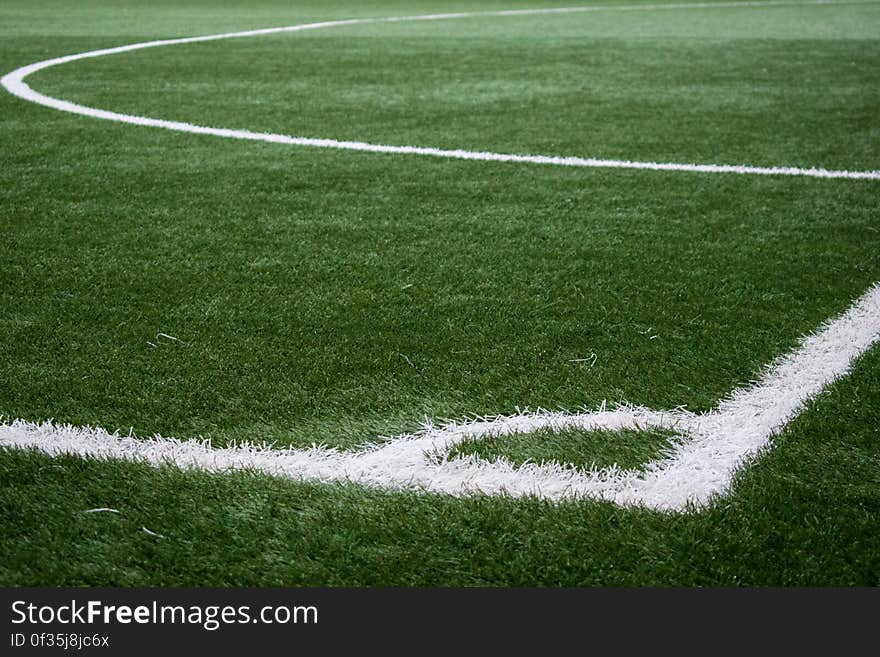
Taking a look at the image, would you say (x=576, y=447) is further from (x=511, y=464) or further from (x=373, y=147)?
(x=373, y=147)

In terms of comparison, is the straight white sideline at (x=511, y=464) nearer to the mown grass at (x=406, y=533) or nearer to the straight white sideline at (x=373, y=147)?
the mown grass at (x=406, y=533)

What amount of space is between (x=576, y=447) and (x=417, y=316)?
31.9 inches

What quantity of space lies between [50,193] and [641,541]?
10.1 feet

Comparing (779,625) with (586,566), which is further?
(586,566)

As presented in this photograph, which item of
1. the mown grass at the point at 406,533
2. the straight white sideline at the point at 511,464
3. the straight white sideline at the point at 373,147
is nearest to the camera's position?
the mown grass at the point at 406,533

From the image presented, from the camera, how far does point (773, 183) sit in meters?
4.21

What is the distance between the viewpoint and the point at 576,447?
6.71 ft

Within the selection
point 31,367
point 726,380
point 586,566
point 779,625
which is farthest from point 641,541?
point 31,367

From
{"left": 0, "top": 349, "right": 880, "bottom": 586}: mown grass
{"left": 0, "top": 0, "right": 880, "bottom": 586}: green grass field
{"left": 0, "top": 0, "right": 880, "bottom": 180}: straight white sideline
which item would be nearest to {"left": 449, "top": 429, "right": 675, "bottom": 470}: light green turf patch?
{"left": 0, "top": 0, "right": 880, "bottom": 586}: green grass field

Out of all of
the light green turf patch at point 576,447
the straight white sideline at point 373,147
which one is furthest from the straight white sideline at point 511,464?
the straight white sideline at point 373,147

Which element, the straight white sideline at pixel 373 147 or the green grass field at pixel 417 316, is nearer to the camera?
the green grass field at pixel 417 316

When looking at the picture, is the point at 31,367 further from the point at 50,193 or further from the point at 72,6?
the point at 72,6

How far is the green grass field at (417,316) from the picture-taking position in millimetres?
1724

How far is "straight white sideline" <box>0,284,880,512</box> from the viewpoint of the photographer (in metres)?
1.90
